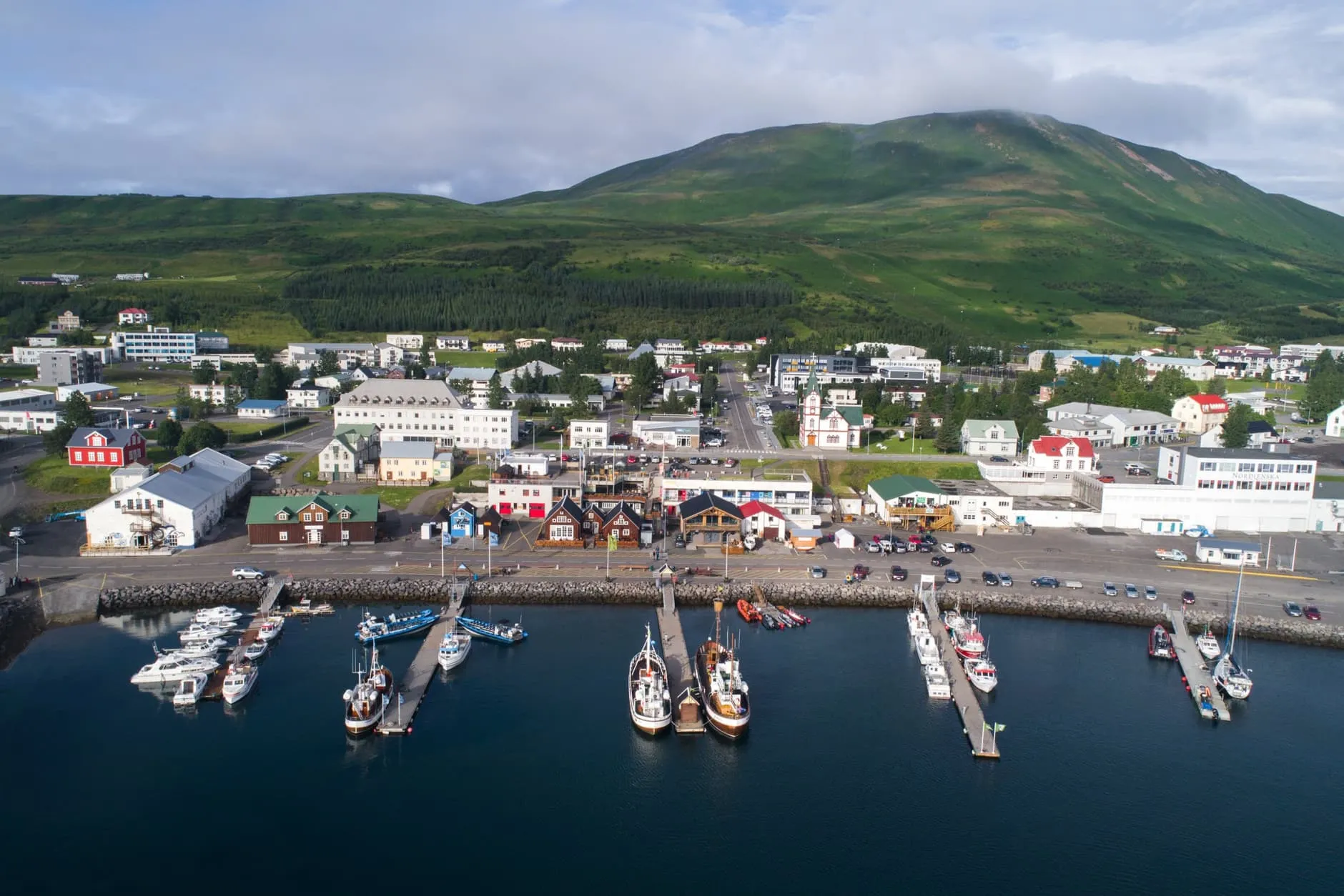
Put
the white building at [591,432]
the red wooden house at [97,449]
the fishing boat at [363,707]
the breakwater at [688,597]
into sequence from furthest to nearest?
the white building at [591,432], the red wooden house at [97,449], the breakwater at [688,597], the fishing boat at [363,707]

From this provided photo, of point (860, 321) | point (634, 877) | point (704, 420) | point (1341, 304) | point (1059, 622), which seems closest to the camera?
point (634, 877)

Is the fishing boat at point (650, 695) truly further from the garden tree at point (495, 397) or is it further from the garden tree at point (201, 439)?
the garden tree at point (495, 397)

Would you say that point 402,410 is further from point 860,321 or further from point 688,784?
point 860,321

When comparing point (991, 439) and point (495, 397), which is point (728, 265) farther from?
point (991, 439)

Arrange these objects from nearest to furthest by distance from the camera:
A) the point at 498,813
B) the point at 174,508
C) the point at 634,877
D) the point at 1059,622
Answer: the point at 634,877, the point at 498,813, the point at 1059,622, the point at 174,508

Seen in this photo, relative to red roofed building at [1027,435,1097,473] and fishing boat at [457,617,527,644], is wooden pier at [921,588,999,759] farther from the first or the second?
red roofed building at [1027,435,1097,473]

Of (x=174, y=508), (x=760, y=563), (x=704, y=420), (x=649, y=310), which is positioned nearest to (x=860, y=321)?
(x=649, y=310)

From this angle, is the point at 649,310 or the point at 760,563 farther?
the point at 649,310

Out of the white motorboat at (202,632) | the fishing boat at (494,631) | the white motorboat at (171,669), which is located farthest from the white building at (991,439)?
the white motorboat at (171,669)
